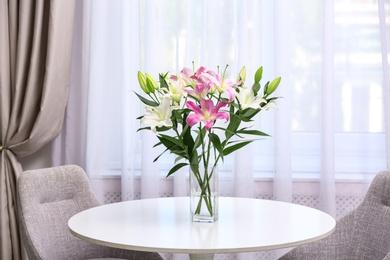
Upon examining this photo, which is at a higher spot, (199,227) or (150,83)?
(150,83)

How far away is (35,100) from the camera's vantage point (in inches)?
133

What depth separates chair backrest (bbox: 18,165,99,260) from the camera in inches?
96.5

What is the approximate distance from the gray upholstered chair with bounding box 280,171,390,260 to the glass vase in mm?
523

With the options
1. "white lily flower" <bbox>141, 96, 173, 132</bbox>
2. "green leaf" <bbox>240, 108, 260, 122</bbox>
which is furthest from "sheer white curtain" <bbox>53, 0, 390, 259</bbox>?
"white lily flower" <bbox>141, 96, 173, 132</bbox>

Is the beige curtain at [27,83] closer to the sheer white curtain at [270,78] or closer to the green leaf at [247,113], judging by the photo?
the sheer white curtain at [270,78]

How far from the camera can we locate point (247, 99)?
2094 mm

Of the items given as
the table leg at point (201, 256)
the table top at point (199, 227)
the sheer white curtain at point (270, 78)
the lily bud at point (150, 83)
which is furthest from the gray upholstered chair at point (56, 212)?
the lily bud at point (150, 83)

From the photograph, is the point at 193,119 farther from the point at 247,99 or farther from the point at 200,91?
the point at 247,99

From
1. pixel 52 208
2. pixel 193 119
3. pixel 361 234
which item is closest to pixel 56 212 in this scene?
pixel 52 208

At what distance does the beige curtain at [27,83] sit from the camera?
3334 millimetres

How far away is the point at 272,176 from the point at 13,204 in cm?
136

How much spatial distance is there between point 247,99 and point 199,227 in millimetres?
441

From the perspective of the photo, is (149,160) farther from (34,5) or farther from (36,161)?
(34,5)

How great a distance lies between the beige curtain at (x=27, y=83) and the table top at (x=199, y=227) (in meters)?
1.05
